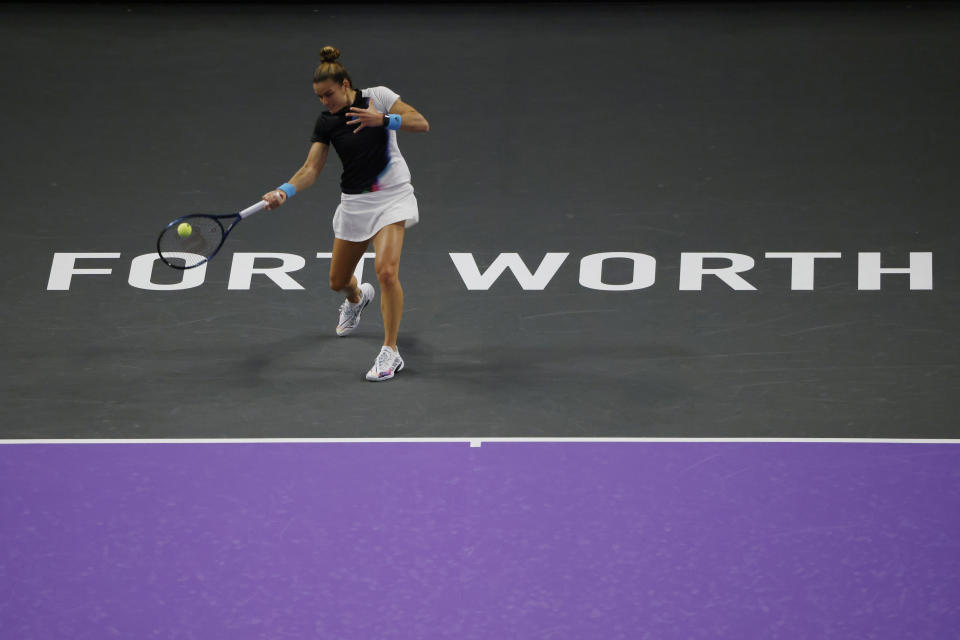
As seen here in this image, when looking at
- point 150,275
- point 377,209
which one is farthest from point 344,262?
point 150,275

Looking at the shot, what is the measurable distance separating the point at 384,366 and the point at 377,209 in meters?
0.87

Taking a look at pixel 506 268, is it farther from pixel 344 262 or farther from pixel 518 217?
pixel 344 262

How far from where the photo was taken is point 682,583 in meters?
5.66

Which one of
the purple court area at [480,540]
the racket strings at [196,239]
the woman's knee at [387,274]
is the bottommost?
the purple court area at [480,540]

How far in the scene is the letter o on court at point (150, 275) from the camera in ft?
28.5

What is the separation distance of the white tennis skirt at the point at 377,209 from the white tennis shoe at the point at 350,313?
0.62 m

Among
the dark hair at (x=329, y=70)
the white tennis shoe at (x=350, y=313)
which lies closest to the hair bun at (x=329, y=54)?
the dark hair at (x=329, y=70)

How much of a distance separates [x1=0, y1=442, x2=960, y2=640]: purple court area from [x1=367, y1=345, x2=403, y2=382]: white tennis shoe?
0.81m

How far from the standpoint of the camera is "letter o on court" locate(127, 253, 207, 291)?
8.69 meters

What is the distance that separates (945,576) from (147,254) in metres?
5.43

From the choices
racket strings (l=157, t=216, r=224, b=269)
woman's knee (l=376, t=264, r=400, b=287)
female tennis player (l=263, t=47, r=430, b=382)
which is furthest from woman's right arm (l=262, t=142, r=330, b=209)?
woman's knee (l=376, t=264, r=400, b=287)

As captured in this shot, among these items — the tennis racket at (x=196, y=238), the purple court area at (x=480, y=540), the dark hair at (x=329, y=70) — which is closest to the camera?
the purple court area at (x=480, y=540)

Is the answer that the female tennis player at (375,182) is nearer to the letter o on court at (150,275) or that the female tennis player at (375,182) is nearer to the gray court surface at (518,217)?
the gray court surface at (518,217)

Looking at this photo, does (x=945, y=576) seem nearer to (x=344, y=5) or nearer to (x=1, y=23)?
(x=344, y=5)
